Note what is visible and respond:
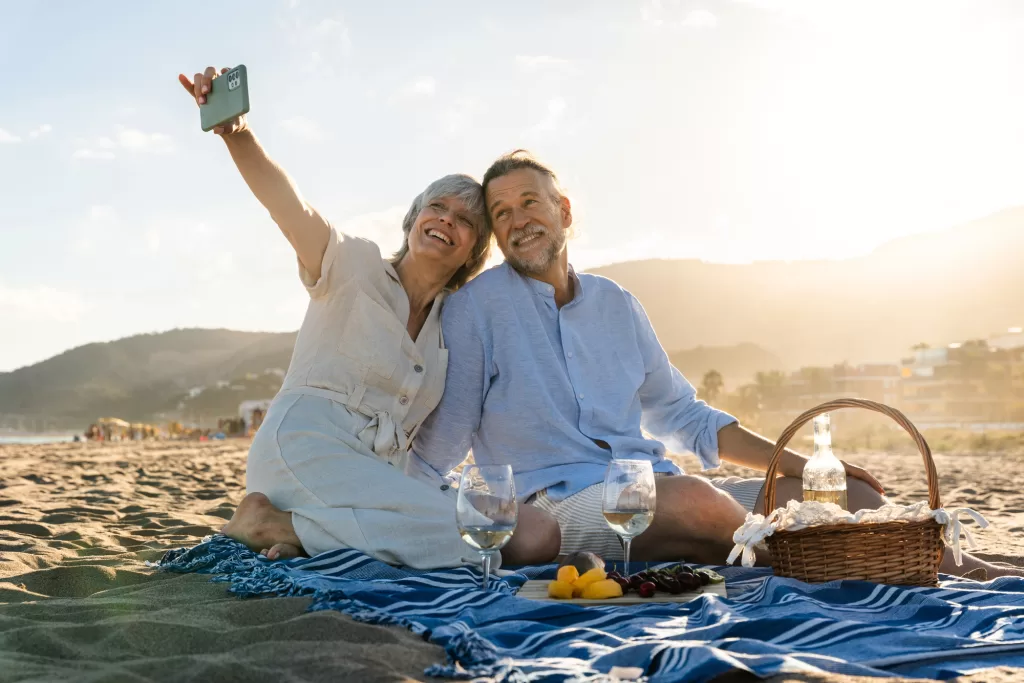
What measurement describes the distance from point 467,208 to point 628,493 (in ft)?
6.17

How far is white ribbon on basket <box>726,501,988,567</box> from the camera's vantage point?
109 inches

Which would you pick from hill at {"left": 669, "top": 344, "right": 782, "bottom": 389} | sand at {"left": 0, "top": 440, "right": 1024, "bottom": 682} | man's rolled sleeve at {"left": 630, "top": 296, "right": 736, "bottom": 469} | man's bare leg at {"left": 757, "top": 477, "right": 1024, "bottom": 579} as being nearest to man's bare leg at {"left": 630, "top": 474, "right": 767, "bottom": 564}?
man's bare leg at {"left": 757, "top": 477, "right": 1024, "bottom": 579}

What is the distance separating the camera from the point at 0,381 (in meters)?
99.2

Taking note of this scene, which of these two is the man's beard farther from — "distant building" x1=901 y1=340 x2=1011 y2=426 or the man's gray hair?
"distant building" x1=901 y1=340 x2=1011 y2=426

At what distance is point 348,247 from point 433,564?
4.72 feet

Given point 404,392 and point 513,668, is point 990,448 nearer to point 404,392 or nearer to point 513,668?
point 404,392

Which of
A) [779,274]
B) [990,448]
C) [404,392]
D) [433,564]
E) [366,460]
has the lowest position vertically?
[990,448]

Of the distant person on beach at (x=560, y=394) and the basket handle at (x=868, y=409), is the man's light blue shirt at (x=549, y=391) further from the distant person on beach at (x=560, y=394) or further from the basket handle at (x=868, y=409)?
the basket handle at (x=868, y=409)

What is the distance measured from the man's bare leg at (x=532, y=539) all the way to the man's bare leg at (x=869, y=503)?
829 mm

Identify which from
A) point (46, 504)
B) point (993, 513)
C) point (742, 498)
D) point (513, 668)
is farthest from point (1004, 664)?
point (46, 504)

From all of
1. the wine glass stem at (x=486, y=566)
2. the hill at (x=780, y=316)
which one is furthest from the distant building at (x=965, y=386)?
the wine glass stem at (x=486, y=566)

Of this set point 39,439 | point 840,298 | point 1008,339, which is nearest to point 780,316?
point 840,298

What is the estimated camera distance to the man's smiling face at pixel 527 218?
161 inches

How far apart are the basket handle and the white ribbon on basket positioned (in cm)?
8
